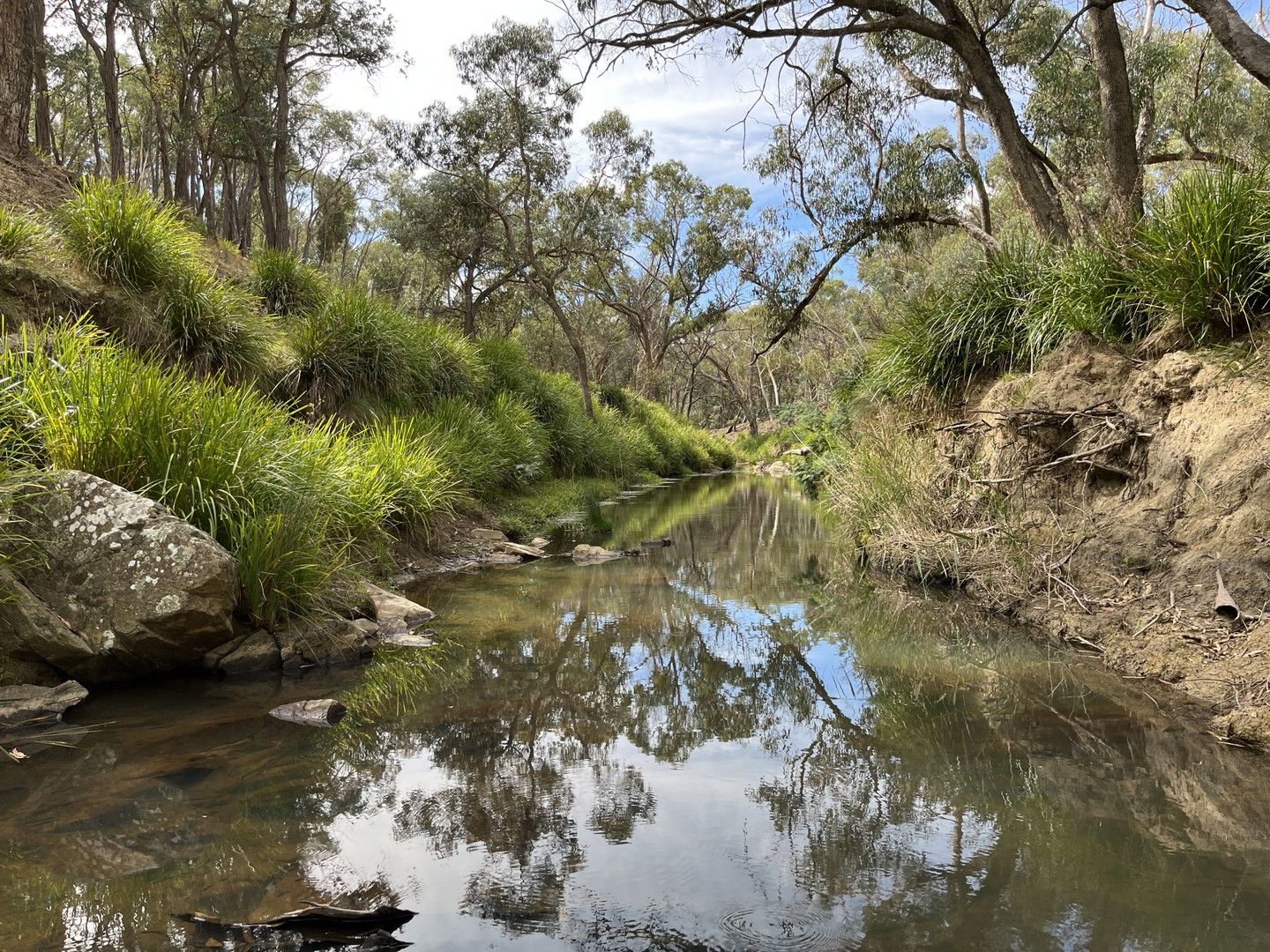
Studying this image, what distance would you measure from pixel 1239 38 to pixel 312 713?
8.01 m

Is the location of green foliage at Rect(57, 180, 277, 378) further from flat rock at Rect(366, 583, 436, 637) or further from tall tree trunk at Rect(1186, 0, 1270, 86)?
tall tree trunk at Rect(1186, 0, 1270, 86)

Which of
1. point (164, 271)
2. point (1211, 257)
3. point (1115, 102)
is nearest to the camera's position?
point (1211, 257)

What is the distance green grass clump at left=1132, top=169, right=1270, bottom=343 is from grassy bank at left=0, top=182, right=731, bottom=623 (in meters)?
6.96

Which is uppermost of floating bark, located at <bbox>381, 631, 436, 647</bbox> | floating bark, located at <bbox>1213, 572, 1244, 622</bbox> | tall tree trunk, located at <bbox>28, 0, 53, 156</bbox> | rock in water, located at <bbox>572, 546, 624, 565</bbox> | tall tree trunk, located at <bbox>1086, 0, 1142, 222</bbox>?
tall tree trunk, located at <bbox>28, 0, 53, 156</bbox>

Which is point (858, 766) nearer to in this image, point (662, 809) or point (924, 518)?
point (662, 809)

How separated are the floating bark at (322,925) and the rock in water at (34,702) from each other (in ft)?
7.63

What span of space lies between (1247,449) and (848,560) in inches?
195

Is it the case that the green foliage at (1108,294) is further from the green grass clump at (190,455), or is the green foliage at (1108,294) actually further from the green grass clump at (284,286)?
the green grass clump at (284,286)

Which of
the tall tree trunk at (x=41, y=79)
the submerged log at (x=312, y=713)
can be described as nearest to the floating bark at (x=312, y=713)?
the submerged log at (x=312, y=713)

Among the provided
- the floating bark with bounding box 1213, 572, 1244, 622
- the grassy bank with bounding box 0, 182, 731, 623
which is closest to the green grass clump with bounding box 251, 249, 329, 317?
the grassy bank with bounding box 0, 182, 731, 623

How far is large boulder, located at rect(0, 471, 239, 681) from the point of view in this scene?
15.7 ft

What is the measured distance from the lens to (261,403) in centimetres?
823

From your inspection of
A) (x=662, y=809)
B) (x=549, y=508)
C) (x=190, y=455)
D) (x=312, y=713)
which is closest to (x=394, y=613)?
(x=190, y=455)

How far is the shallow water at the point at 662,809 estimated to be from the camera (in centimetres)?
274
